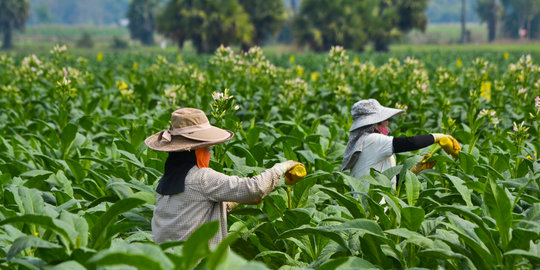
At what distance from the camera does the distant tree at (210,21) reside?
51812mm

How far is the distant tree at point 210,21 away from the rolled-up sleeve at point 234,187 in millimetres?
48352

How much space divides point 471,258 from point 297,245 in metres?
1.08

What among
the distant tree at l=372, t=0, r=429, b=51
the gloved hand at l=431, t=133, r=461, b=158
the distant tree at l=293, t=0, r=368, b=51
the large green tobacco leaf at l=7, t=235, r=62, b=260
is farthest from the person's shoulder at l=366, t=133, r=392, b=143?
the distant tree at l=372, t=0, r=429, b=51

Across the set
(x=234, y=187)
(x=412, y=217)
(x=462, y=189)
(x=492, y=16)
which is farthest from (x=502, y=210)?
(x=492, y=16)

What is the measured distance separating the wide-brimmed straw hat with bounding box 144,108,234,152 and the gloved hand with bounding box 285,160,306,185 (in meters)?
0.38

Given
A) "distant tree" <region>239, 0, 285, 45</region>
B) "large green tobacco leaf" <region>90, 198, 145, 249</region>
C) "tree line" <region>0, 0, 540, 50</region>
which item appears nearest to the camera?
"large green tobacco leaf" <region>90, 198, 145, 249</region>

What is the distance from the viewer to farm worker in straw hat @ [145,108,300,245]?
3441 millimetres

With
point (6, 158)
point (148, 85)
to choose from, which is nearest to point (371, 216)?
point (6, 158)

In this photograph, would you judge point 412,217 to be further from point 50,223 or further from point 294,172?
point 50,223

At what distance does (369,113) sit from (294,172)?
1.46 metres

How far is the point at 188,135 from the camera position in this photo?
3.52 meters

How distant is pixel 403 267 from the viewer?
11.1 feet

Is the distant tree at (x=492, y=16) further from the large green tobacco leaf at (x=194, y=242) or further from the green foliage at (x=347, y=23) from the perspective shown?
the large green tobacco leaf at (x=194, y=242)

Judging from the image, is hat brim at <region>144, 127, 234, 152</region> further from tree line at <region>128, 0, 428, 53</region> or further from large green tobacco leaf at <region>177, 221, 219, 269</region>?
tree line at <region>128, 0, 428, 53</region>
